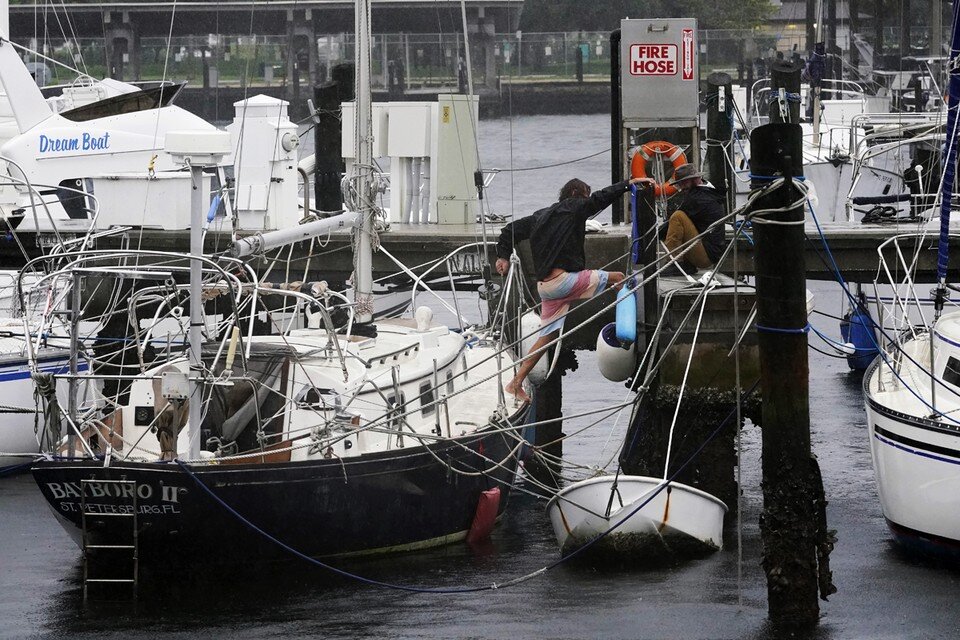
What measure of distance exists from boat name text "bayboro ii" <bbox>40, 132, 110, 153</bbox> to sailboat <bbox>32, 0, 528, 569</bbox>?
25.6 feet

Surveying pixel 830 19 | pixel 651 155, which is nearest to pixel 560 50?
pixel 830 19

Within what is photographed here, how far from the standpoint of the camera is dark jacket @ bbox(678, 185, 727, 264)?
13906 mm

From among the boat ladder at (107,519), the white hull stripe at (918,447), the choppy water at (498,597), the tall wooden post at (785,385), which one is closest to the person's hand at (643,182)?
the tall wooden post at (785,385)

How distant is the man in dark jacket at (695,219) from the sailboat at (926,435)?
6.12ft

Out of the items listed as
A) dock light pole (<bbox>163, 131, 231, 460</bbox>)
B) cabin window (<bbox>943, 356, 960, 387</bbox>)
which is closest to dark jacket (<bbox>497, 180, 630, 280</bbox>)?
cabin window (<bbox>943, 356, 960, 387</bbox>)

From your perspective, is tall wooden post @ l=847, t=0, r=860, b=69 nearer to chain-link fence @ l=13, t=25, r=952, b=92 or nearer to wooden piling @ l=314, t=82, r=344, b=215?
chain-link fence @ l=13, t=25, r=952, b=92

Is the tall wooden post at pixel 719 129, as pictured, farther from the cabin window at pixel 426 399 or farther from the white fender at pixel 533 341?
the cabin window at pixel 426 399

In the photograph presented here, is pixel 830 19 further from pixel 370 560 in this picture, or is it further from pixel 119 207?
pixel 370 560

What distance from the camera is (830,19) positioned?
44.2 meters

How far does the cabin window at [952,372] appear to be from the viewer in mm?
12617

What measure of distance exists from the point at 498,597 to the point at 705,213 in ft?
13.8

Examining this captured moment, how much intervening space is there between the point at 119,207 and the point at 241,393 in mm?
7158

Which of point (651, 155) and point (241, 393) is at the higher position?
point (651, 155)

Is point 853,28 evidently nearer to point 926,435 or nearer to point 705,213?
point 705,213
